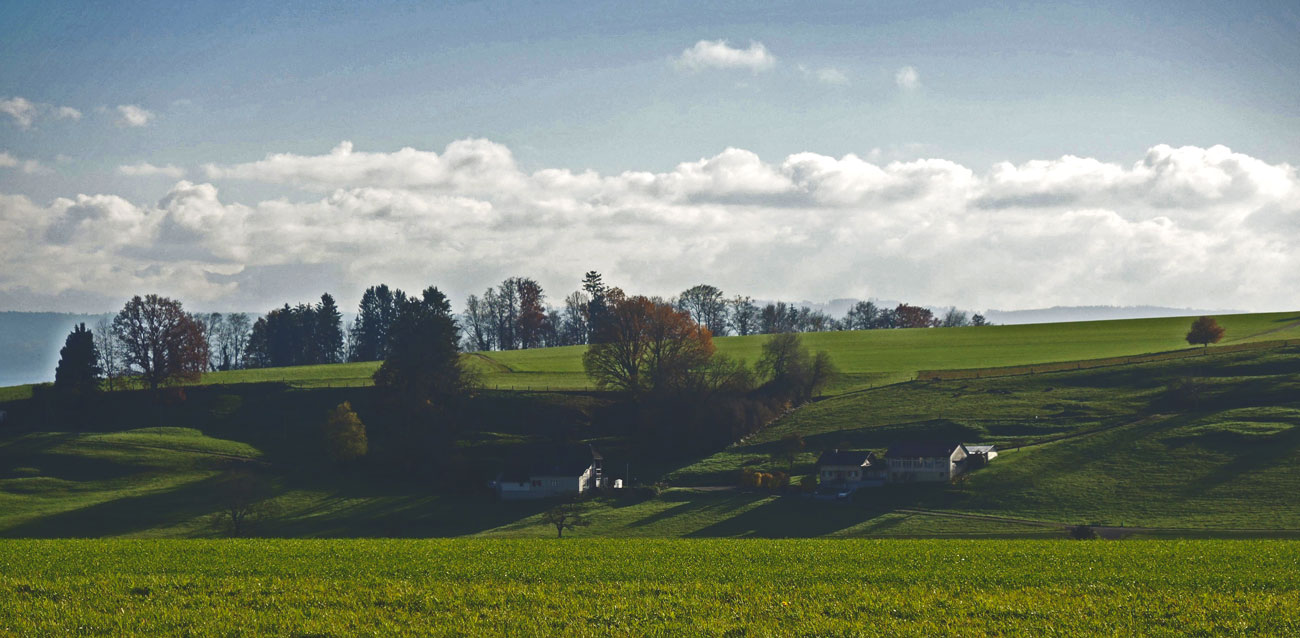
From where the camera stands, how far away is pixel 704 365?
116438 mm

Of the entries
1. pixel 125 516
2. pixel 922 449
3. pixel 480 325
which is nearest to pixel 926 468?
pixel 922 449

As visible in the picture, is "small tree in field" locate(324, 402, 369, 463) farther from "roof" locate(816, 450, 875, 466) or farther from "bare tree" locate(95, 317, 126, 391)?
"bare tree" locate(95, 317, 126, 391)

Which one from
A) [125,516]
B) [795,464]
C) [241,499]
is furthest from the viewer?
[795,464]

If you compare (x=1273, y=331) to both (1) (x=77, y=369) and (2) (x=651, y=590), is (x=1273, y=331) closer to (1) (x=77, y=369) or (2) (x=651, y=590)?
(2) (x=651, y=590)

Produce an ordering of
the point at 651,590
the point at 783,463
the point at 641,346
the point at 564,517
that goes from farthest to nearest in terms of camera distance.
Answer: the point at 641,346, the point at 783,463, the point at 564,517, the point at 651,590

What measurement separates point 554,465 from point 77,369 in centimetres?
6430

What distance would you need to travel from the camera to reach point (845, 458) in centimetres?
8538

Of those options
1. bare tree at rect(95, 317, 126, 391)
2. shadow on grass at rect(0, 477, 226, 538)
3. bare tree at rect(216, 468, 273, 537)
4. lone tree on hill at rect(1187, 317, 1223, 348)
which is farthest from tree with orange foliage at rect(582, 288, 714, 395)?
bare tree at rect(95, 317, 126, 391)

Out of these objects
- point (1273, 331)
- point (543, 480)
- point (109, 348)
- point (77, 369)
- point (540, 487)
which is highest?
point (109, 348)

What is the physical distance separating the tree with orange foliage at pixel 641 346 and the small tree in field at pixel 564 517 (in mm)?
33129

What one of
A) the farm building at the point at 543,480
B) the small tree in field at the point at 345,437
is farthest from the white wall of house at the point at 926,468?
the small tree in field at the point at 345,437

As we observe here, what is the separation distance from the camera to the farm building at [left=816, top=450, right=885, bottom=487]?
84.2 metres

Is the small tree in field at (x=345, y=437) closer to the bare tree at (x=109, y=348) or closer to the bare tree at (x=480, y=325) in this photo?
the bare tree at (x=109, y=348)

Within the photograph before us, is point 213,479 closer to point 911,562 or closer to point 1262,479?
point 911,562
